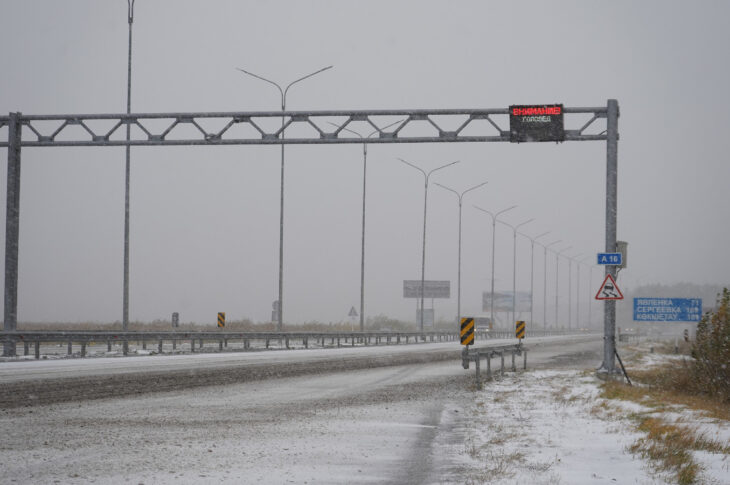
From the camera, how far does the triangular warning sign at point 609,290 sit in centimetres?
2128

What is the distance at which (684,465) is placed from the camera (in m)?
8.29

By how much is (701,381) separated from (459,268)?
162 ft

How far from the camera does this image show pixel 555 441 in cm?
1052

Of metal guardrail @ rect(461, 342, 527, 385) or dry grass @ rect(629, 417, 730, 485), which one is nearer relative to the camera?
dry grass @ rect(629, 417, 730, 485)

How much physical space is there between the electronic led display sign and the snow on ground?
8930 millimetres

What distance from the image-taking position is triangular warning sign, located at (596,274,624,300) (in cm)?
2128

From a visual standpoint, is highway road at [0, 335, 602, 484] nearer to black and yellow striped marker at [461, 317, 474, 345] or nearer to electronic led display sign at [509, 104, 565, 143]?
black and yellow striped marker at [461, 317, 474, 345]

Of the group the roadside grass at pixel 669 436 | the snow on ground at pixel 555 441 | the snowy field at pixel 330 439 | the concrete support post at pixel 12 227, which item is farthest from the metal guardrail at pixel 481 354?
the concrete support post at pixel 12 227

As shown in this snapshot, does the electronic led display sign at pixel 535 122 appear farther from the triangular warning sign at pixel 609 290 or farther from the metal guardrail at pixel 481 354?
the metal guardrail at pixel 481 354

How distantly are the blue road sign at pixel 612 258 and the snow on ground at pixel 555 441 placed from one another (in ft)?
16.2

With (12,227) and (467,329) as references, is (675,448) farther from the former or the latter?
(12,227)

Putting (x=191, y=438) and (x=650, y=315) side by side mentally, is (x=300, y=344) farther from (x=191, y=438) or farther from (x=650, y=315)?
(x=191, y=438)

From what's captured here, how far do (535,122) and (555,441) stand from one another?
49.6 feet

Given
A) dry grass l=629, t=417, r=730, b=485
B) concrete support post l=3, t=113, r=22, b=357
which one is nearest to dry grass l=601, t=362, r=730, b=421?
dry grass l=629, t=417, r=730, b=485
